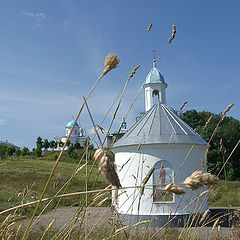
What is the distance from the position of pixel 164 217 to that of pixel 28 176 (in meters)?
14.0

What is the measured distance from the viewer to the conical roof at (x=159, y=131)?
33.1ft

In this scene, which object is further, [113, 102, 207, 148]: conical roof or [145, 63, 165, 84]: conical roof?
[145, 63, 165, 84]: conical roof

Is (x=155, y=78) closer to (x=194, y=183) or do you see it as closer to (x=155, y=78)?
(x=155, y=78)

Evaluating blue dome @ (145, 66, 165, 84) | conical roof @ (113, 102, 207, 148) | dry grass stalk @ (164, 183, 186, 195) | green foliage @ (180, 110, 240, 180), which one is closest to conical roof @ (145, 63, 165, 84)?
blue dome @ (145, 66, 165, 84)

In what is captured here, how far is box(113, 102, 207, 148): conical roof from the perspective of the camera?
33.1 ft

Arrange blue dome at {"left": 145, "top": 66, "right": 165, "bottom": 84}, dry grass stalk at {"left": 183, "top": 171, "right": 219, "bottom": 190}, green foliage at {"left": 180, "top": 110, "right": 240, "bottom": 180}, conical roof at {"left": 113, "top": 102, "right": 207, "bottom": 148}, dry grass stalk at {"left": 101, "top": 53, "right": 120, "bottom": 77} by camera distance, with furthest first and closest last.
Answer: green foliage at {"left": 180, "top": 110, "right": 240, "bottom": 180}, blue dome at {"left": 145, "top": 66, "right": 165, "bottom": 84}, conical roof at {"left": 113, "top": 102, "right": 207, "bottom": 148}, dry grass stalk at {"left": 101, "top": 53, "right": 120, "bottom": 77}, dry grass stalk at {"left": 183, "top": 171, "right": 219, "bottom": 190}

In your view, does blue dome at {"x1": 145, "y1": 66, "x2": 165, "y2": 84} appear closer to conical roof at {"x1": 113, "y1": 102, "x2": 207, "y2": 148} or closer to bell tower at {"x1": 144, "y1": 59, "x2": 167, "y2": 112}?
bell tower at {"x1": 144, "y1": 59, "x2": 167, "y2": 112}

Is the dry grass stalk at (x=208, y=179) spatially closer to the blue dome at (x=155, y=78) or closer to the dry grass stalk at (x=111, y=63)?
the dry grass stalk at (x=111, y=63)

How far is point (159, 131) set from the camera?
10508mm

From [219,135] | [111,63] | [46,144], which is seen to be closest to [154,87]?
[111,63]

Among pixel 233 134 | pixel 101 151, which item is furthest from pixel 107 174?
pixel 233 134

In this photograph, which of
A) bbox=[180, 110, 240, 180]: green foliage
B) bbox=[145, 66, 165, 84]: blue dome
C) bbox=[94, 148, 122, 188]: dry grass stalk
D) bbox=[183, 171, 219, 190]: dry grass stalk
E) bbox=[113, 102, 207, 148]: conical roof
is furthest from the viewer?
bbox=[180, 110, 240, 180]: green foliage

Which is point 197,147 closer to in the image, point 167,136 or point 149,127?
point 167,136

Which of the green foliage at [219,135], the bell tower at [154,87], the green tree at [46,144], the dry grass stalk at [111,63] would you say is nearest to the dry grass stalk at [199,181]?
the dry grass stalk at [111,63]
